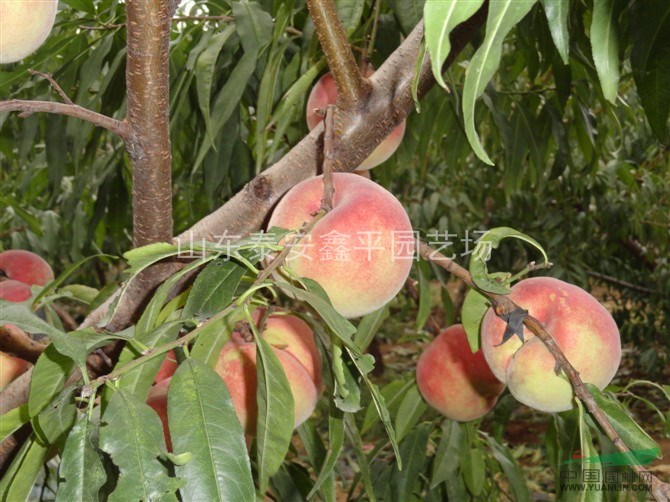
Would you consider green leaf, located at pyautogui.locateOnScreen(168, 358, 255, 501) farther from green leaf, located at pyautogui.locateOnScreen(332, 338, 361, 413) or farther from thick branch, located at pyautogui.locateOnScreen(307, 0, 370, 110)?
thick branch, located at pyautogui.locateOnScreen(307, 0, 370, 110)

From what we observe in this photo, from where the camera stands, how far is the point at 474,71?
1.05 feet

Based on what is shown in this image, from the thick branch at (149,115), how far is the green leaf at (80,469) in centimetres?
20

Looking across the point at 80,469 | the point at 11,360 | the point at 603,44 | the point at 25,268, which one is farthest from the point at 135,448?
the point at 25,268

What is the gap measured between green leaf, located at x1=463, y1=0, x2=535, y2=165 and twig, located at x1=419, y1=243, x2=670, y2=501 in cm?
24

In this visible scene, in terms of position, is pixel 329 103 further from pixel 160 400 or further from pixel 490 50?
pixel 490 50

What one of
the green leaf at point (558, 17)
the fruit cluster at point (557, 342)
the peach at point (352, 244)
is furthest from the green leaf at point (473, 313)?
the green leaf at point (558, 17)

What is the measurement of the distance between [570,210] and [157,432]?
2.44 m

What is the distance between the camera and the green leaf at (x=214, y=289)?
474mm

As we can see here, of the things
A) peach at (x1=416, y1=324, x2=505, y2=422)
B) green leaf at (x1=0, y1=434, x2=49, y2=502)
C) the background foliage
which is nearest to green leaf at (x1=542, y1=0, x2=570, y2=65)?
the background foliage

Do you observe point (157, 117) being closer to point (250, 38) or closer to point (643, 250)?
point (250, 38)

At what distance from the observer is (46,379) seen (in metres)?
0.48

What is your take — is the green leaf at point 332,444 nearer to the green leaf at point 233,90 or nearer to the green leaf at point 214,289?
the green leaf at point 214,289

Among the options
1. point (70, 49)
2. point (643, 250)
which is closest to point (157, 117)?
point (70, 49)

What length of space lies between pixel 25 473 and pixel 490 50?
1.37 ft
